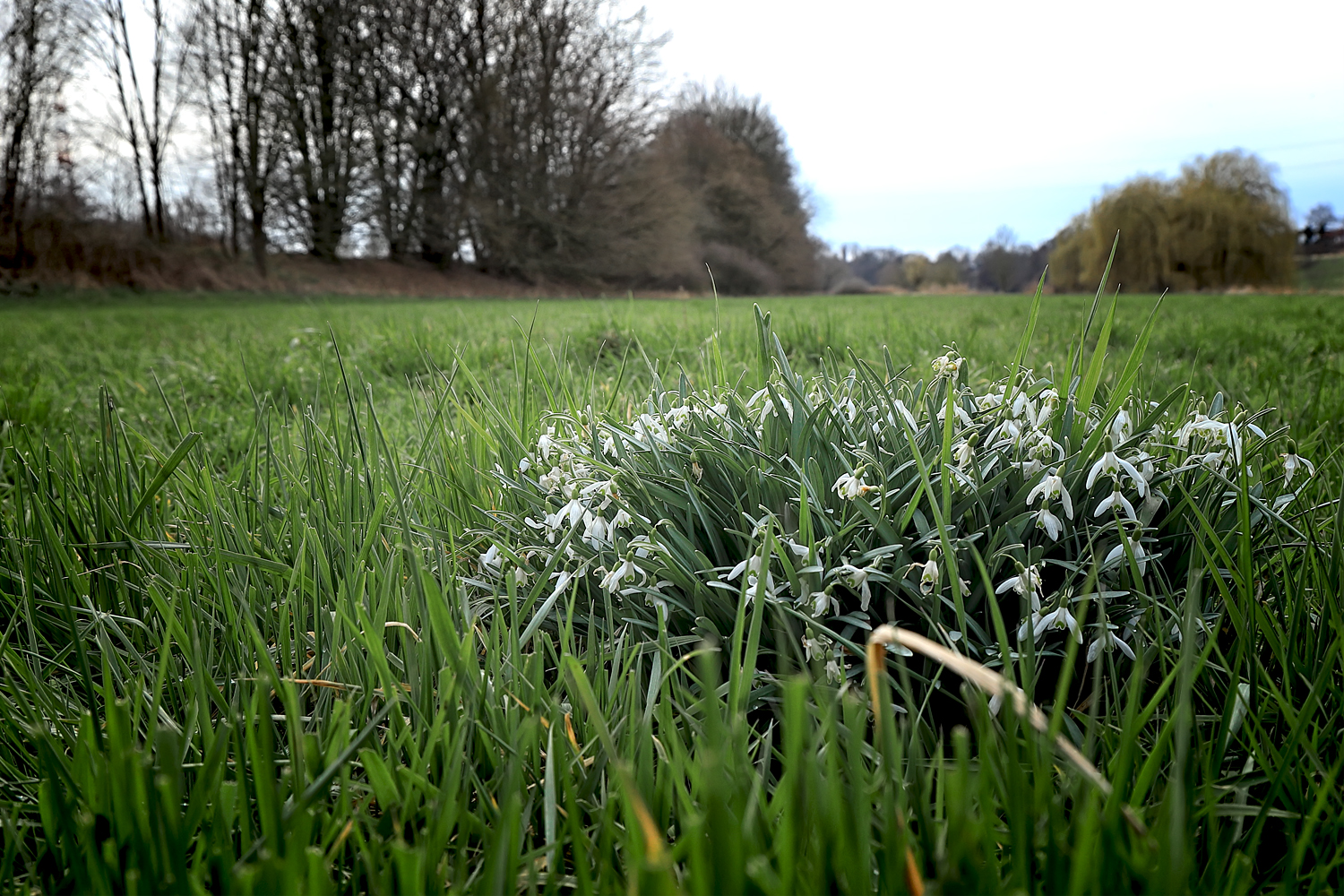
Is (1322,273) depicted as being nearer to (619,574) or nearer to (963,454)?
(963,454)

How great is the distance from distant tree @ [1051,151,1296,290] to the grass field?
24239mm

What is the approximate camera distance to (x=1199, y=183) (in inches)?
912

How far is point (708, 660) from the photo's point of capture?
459mm

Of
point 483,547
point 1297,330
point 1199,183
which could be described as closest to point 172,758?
point 483,547

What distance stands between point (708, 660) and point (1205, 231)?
2730 cm

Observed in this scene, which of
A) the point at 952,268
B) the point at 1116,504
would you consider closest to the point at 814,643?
the point at 1116,504

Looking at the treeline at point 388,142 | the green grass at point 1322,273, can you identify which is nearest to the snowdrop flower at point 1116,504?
the treeline at point 388,142

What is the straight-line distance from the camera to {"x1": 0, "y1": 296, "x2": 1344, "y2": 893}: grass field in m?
0.60

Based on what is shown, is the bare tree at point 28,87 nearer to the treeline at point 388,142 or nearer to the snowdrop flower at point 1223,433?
the treeline at point 388,142

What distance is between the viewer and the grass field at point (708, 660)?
0.60m

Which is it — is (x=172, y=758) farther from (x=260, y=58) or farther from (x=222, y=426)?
(x=260, y=58)

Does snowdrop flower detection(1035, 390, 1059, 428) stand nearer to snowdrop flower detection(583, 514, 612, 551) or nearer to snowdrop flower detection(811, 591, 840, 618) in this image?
snowdrop flower detection(811, 591, 840, 618)

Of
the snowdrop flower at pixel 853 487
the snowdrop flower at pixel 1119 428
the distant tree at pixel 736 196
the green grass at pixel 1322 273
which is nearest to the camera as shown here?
the snowdrop flower at pixel 853 487

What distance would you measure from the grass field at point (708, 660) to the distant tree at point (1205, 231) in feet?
79.5
